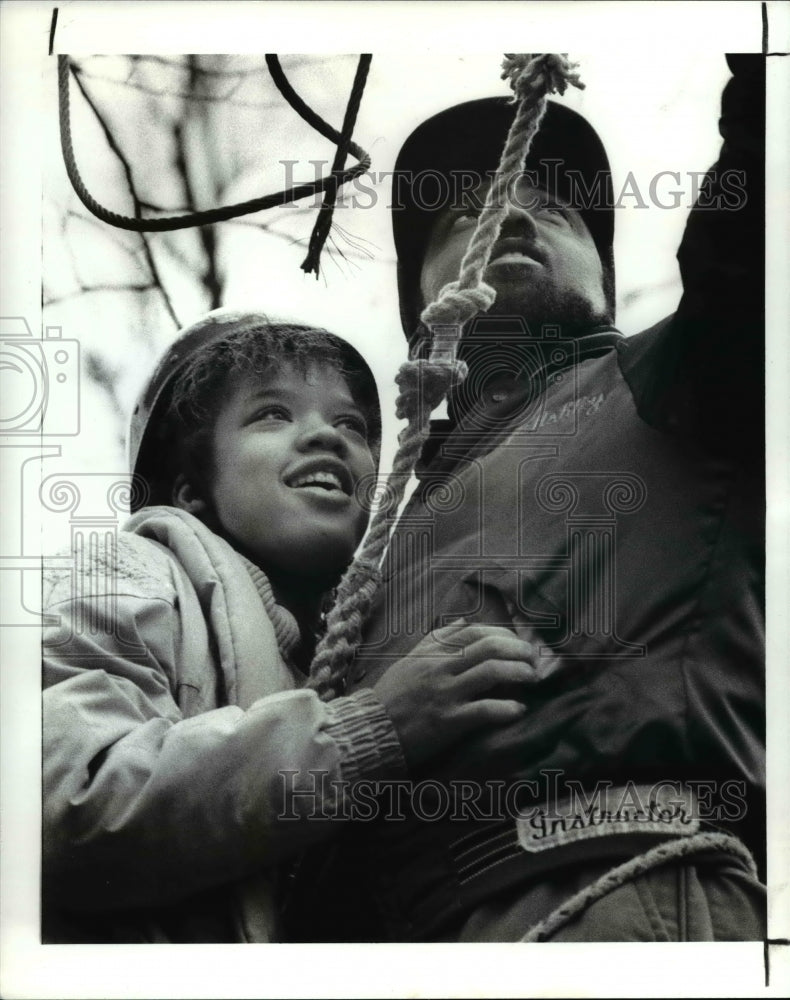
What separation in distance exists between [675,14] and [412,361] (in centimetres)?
51

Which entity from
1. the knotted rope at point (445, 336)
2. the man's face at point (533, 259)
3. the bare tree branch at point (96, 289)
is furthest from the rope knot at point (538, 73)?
the bare tree branch at point (96, 289)

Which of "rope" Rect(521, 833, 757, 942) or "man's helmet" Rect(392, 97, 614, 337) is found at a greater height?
"man's helmet" Rect(392, 97, 614, 337)

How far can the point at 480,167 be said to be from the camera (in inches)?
59.9

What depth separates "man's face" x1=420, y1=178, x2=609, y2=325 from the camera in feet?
4.95

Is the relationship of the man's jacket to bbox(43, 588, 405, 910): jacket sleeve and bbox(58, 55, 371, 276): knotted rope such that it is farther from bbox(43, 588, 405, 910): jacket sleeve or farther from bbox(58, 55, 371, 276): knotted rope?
bbox(58, 55, 371, 276): knotted rope

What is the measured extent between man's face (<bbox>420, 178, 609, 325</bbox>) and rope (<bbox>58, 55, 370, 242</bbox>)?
129mm

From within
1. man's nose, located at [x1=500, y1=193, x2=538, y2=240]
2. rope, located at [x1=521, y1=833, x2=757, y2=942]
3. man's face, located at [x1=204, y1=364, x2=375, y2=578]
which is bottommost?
rope, located at [x1=521, y1=833, x2=757, y2=942]

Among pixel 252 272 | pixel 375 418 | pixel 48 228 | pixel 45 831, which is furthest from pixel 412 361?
pixel 45 831

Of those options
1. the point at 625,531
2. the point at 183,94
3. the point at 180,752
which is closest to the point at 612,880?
the point at 625,531

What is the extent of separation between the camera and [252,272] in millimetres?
1504

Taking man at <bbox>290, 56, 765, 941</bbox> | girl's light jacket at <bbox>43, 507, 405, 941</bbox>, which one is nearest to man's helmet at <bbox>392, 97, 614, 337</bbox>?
man at <bbox>290, 56, 765, 941</bbox>

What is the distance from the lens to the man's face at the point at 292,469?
4.89 feet

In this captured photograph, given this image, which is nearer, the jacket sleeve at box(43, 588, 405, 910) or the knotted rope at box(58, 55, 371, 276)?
the jacket sleeve at box(43, 588, 405, 910)

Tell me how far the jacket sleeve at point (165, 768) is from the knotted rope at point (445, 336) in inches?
3.9
